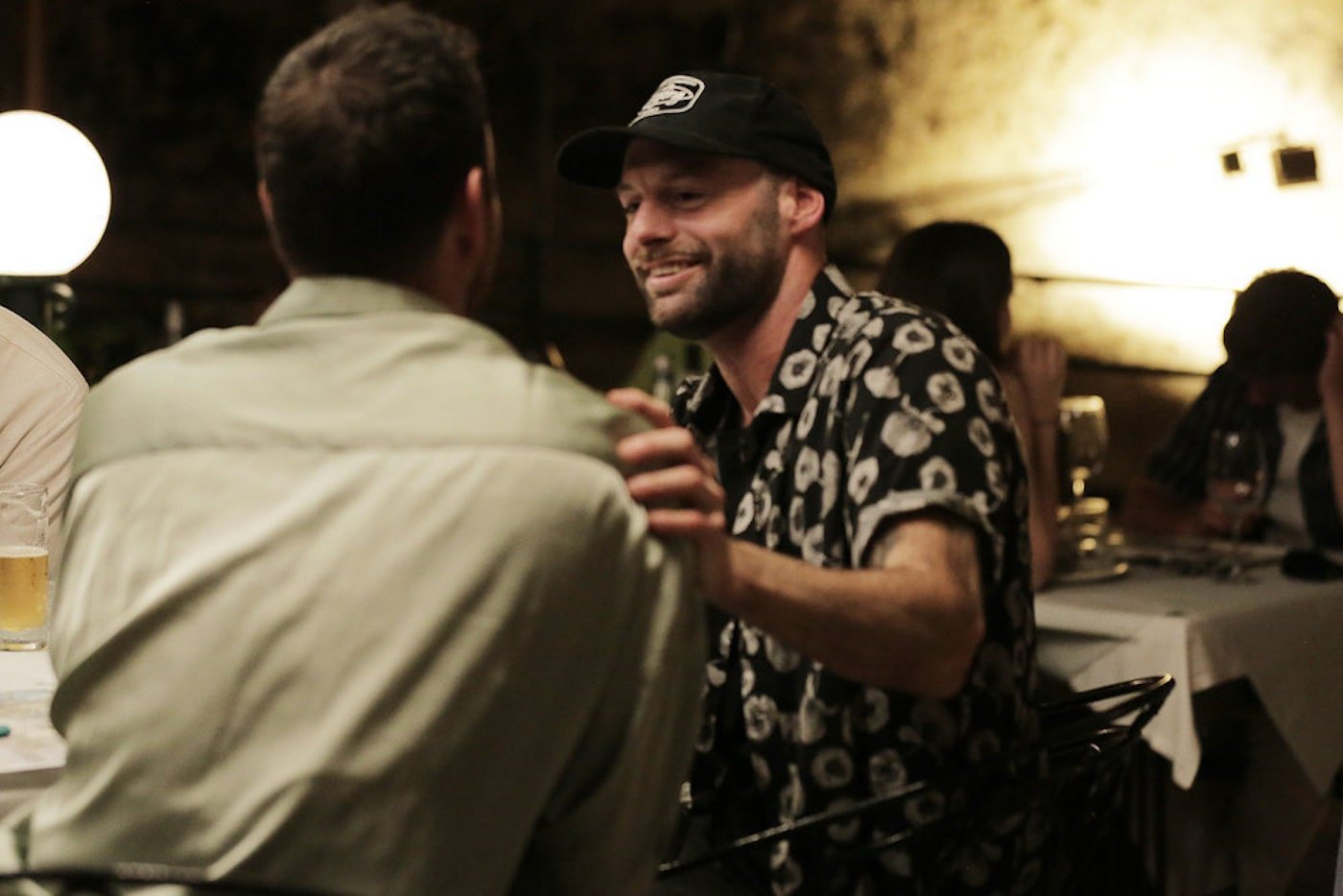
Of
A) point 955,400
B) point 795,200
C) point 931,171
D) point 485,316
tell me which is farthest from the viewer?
point 931,171

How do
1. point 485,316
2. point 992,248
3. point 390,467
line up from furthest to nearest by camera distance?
point 485,316 < point 992,248 < point 390,467

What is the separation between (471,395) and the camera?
42.8 inches

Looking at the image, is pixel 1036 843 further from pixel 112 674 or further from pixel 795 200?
pixel 112 674

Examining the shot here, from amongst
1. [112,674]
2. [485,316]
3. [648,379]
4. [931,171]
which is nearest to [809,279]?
[112,674]

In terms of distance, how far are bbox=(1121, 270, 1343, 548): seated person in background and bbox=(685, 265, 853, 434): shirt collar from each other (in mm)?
2145

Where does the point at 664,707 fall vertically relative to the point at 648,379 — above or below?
above

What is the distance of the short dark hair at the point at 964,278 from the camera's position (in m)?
3.16

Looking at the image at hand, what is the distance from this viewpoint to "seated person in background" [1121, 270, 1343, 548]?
4016 millimetres

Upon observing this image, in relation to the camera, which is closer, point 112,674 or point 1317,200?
point 112,674

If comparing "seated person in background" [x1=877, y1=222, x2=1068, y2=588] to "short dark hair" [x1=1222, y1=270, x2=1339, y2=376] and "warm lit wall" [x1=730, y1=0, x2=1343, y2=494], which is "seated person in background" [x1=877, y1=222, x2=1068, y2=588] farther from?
"warm lit wall" [x1=730, y1=0, x2=1343, y2=494]

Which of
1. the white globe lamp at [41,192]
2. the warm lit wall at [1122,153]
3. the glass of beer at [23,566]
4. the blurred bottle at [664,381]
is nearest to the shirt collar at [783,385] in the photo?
the glass of beer at [23,566]

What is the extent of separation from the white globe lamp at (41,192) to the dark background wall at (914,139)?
277 centimetres

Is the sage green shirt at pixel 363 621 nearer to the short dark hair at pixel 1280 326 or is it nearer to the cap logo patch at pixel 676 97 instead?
the cap logo patch at pixel 676 97

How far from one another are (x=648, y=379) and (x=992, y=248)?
2.94 m
